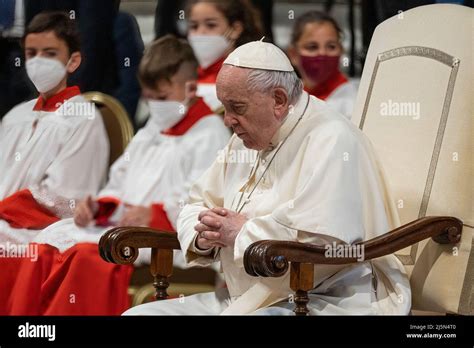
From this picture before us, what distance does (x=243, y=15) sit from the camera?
528 centimetres

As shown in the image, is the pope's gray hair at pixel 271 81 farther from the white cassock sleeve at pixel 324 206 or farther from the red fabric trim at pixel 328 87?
the red fabric trim at pixel 328 87

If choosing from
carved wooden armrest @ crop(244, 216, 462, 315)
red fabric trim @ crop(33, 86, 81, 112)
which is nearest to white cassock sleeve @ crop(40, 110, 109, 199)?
red fabric trim @ crop(33, 86, 81, 112)

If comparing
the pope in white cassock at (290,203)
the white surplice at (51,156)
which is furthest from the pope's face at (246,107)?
the white surplice at (51,156)

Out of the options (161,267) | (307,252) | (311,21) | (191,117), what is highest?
(311,21)

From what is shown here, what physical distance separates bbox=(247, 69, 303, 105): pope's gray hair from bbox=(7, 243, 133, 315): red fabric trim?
5.01 ft

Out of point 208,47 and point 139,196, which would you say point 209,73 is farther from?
point 139,196

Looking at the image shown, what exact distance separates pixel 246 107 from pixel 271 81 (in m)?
0.13

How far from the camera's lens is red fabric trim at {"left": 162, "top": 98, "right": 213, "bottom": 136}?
17.7 feet

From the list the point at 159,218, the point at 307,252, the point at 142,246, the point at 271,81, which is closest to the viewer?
the point at 307,252

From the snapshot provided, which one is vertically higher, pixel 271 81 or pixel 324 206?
pixel 271 81

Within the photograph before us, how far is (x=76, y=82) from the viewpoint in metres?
→ 5.35

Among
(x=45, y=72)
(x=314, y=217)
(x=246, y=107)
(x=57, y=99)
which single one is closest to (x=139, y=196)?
(x=57, y=99)
